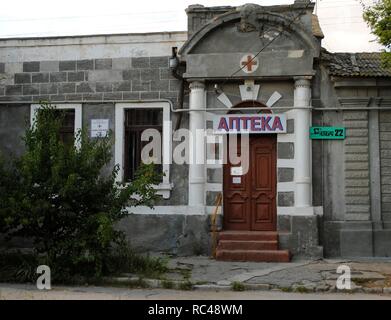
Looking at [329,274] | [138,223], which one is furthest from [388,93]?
[138,223]

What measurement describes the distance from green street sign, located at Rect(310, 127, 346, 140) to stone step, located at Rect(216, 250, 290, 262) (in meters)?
2.86

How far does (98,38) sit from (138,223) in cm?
487

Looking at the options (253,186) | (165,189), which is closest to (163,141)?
(165,189)

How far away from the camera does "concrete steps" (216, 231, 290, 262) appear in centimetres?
1139

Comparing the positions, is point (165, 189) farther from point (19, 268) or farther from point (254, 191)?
point (19, 268)

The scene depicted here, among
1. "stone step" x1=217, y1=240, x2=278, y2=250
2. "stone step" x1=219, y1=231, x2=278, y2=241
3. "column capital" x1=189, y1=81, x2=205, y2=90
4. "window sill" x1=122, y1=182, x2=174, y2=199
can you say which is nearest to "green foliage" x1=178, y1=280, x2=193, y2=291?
"stone step" x1=217, y1=240, x2=278, y2=250

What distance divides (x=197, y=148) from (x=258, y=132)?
1.52 m

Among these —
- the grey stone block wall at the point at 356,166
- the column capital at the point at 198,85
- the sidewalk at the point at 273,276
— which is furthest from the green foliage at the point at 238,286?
the column capital at the point at 198,85

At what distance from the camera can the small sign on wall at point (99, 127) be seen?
13070 mm

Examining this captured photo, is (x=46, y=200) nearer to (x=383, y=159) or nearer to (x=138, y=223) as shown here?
(x=138, y=223)

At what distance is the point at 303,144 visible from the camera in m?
12.0

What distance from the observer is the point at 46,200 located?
955 centimetres

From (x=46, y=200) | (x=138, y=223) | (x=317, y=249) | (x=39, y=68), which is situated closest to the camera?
(x=46, y=200)

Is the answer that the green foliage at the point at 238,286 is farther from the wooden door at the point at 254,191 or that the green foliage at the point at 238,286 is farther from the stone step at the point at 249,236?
the wooden door at the point at 254,191
